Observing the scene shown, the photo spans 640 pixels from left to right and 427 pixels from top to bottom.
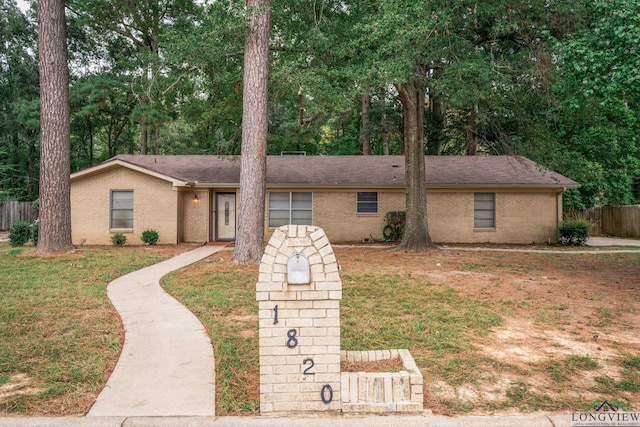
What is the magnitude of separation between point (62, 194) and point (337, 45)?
9233 millimetres

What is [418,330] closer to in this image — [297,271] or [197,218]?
[297,271]

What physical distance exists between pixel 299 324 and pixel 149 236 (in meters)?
12.9

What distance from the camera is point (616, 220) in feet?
68.0

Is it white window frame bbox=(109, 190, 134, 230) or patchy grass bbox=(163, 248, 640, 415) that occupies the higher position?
white window frame bbox=(109, 190, 134, 230)

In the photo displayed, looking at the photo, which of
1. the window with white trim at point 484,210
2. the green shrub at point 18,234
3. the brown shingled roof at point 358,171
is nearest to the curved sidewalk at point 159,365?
the brown shingled roof at point 358,171

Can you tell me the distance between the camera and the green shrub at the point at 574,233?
15.4 metres

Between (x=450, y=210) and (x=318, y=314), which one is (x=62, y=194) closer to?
(x=318, y=314)

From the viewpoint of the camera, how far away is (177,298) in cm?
652

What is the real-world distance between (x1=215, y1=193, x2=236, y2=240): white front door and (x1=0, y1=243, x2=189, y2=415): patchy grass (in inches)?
273

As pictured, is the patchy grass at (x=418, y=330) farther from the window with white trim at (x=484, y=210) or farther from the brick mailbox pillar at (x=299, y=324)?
the window with white trim at (x=484, y=210)

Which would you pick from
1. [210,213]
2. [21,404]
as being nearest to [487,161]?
[210,213]

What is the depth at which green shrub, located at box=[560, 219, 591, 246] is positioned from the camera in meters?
15.4

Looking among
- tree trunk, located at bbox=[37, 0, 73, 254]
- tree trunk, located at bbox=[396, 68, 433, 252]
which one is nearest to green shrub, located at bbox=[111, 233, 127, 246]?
tree trunk, located at bbox=[37, 0, 73, 254]

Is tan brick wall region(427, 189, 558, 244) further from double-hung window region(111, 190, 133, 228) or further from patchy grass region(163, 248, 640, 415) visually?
double-hung window region(111, 190, 133, 228)
